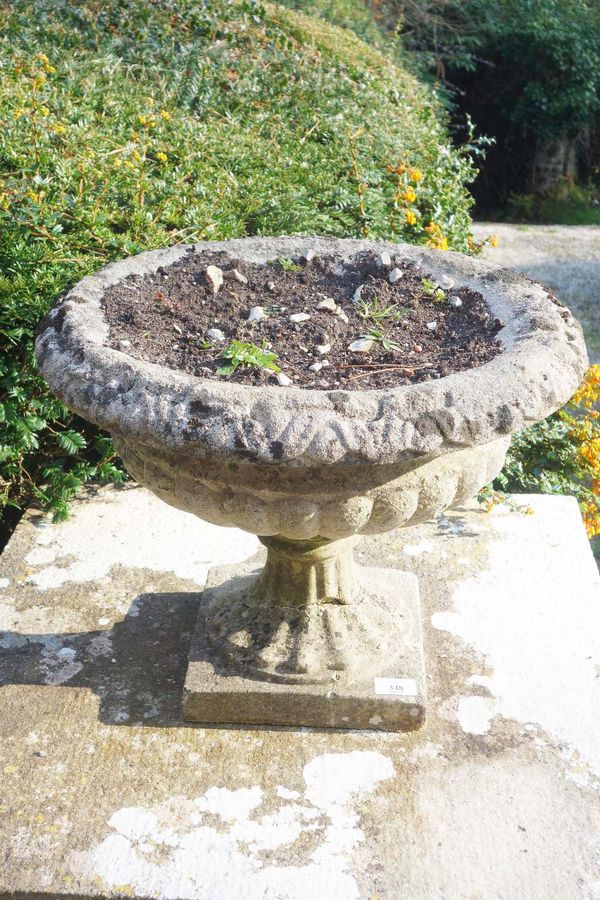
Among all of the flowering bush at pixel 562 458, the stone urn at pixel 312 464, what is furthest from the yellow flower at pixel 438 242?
the stone urn at pixel 312 464

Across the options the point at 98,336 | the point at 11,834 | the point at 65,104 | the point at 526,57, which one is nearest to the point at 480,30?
the point at 526,57

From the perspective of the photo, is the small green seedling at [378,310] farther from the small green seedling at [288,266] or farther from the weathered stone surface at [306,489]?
the weathered stone surface at [306,489]

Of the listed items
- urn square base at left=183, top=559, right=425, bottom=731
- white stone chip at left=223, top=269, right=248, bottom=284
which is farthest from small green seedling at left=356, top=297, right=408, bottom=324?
urn square base at left=183, top=559, right=425, bottom=731

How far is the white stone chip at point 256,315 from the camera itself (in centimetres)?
264

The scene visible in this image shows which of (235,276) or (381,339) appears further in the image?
(235,276)

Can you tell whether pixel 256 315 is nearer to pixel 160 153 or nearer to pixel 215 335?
pixel 215 335

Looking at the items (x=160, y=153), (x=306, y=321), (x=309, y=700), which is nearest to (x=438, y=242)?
(x=160, y=153)

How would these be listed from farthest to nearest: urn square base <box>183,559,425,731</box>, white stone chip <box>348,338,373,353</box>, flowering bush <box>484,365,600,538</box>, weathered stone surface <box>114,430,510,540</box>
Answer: flowering bush <box>484,365,600,538</box>
urn square base <box>183,559,425,731</box>
white stone chip <box>348,338,373,353</box>
weathered stone surface <box>114,430,510,540</box>

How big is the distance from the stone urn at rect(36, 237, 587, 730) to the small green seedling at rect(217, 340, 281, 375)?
0.49 feet

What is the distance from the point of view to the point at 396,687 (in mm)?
2611

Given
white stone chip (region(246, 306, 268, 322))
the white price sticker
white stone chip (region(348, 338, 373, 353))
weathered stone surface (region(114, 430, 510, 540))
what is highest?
white stone chip (region(348, 338, 373, 353))

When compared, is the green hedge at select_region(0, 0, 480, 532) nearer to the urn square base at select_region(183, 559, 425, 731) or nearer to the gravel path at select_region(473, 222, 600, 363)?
the gravel path at select_region(473, 222, 600, 363)

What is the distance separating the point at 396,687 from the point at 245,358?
0.99 metres

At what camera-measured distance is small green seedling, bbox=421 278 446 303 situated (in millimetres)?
2787
